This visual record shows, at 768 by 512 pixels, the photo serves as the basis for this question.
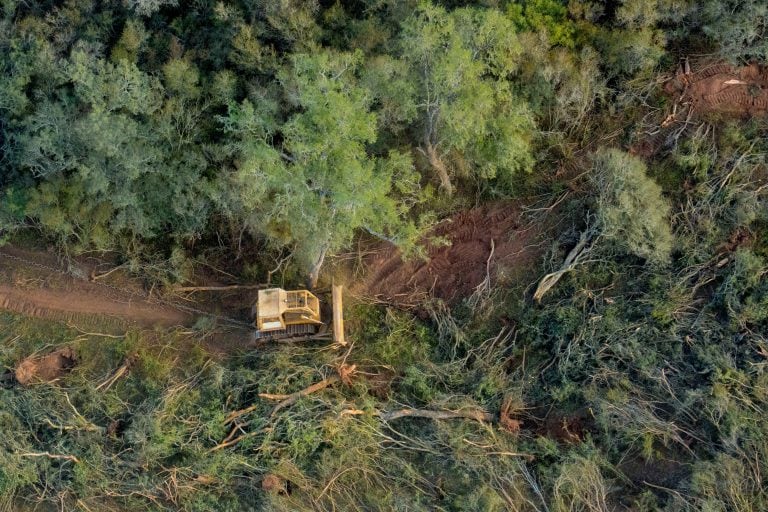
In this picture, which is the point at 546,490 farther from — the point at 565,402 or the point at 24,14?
the point at 24,14

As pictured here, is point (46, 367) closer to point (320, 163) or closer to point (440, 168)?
point (320, 163)

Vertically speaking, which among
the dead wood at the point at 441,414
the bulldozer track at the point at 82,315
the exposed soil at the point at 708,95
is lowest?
the dead wood at the point at 441,414

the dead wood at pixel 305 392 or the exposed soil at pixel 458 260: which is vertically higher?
the exposed soil at pixel 458 260

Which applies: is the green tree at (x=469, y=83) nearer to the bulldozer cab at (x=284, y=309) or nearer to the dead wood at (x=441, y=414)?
the bulldozer cab at (x=284, y=309)

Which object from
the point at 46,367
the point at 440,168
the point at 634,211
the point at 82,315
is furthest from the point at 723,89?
the point at 46,367

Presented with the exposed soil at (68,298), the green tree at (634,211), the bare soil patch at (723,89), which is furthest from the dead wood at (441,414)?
the bare soil patch at (723,89)

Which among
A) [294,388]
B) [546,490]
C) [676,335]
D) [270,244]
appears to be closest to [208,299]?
[270,244]

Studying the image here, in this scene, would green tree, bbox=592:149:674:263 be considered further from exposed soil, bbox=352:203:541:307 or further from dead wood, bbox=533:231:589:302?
exposed soil, bbox=352:203:541:307
